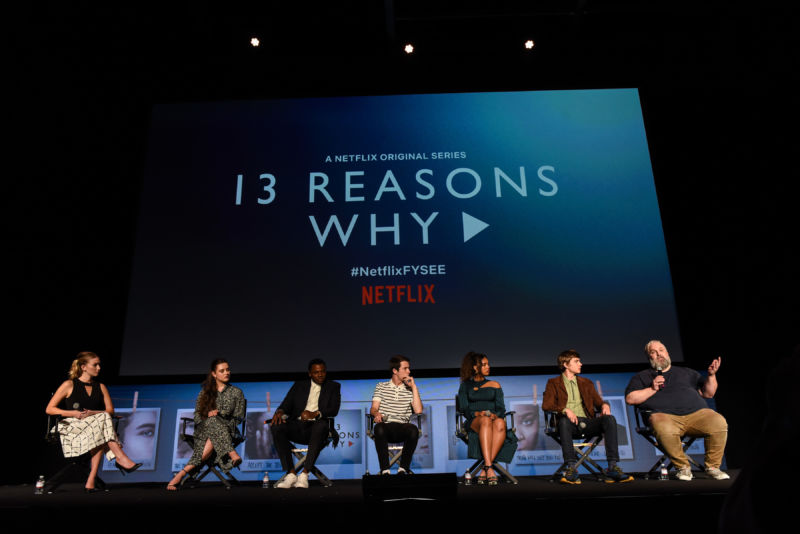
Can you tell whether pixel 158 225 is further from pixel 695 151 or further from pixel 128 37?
pixel 695 151

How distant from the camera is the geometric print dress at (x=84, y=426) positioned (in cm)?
452

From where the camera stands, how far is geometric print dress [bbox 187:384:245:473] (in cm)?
462

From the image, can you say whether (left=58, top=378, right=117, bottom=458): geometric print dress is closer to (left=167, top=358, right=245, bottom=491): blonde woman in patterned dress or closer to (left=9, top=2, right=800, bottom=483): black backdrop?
(left=167, top=358, right=245, bottom=491): blonde woman in patterned dress

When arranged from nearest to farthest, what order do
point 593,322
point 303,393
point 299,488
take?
point 299,488, point 303,393, point 593,322

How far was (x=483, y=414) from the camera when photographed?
15.5 ft

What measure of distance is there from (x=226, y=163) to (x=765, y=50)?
18.1 ft

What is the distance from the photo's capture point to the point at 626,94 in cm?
600

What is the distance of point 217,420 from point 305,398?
705 millimetres

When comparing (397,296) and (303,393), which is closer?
(303,393)

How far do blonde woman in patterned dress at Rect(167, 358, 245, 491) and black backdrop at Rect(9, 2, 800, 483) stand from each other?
1.47 metres

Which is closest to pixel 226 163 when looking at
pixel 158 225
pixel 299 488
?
pixel 158 225

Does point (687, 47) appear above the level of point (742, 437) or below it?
above

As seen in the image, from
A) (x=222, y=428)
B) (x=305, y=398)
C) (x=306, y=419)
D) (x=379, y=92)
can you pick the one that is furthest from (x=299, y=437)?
(x=379, y=92)

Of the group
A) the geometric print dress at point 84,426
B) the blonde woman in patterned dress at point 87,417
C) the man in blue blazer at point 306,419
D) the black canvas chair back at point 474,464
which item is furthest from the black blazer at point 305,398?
the geometric print dress at point 84,426
